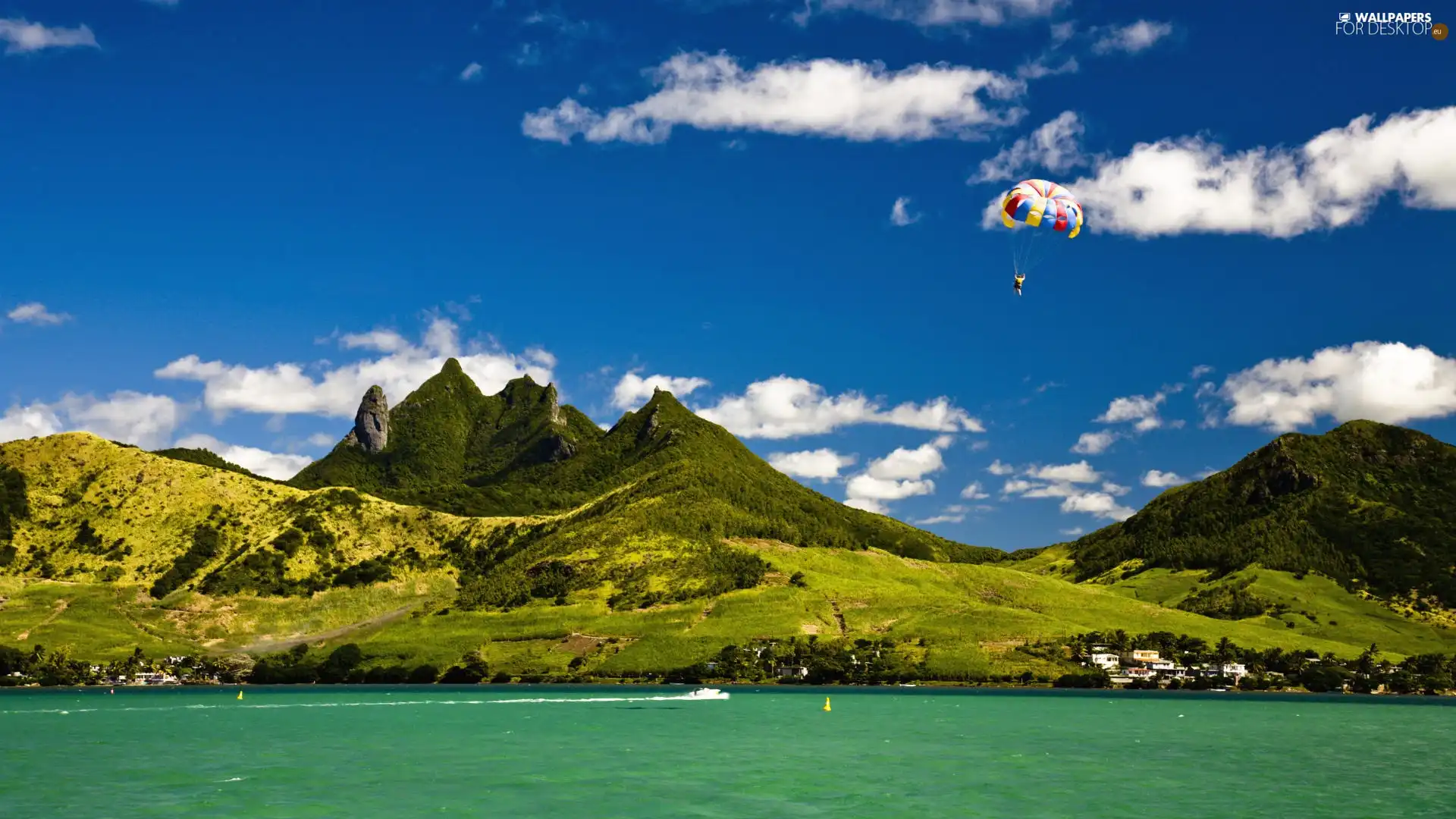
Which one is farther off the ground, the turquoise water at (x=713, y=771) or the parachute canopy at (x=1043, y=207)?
the parachute canopy at (x=1043, y=207)

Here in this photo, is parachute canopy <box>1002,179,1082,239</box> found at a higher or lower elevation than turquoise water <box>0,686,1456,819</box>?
higher

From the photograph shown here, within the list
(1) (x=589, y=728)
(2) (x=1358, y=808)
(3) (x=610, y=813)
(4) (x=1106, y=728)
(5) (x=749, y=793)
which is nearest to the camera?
(3) (x=610, y=813)

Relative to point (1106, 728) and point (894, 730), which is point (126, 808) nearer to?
point (894, 730)

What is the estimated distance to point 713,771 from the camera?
344 ft

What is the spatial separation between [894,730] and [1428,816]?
93596 mm

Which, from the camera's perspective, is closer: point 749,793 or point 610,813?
point 610,813

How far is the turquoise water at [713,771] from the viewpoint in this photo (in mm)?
81875

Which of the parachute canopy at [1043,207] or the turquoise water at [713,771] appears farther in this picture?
the parachute canopy at [1043,207]

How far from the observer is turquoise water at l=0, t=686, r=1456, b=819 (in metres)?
81.9

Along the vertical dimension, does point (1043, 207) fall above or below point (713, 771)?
above

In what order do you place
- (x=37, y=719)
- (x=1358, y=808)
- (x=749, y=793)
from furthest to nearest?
(x=37, y=719), (x=749, y=793), (x=1358, y=808)

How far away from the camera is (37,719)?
19200 centimetres

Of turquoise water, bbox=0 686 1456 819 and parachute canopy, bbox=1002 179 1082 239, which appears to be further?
parachute canopy, bbox=1002 179 1082 239

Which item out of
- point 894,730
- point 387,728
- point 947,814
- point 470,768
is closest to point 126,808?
point 470,768
